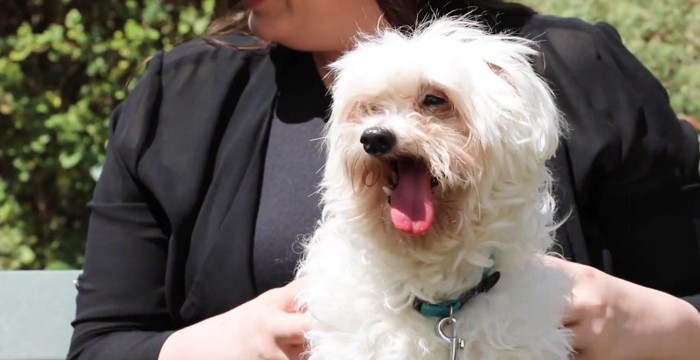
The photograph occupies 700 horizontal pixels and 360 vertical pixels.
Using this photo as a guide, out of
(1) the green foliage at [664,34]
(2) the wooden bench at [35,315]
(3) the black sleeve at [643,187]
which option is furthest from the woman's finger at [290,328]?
(1) the green foliage at [664,34]

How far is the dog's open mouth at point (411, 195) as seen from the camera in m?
1.87

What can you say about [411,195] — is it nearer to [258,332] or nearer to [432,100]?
[432,100]

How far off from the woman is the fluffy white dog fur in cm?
30

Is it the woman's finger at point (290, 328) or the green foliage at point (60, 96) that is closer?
the woman's finger at point (290, 328)

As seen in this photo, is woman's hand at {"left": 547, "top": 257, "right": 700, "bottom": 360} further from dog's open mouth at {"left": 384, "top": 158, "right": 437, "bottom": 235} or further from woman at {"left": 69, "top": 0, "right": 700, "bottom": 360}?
dog's open mouth at {"left": 384, "top": 158, "right": 437, "bottom": 235}

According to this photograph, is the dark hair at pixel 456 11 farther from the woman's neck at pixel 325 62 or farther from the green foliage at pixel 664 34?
the green foliage at pixel 664 34

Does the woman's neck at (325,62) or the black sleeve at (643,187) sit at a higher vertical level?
the woman's neck at (325,62)

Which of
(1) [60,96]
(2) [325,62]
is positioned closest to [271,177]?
(2) [325,62]

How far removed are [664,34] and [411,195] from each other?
2.12m

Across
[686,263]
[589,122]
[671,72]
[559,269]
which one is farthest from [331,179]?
[671,72]

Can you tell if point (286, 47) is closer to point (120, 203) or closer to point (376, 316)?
point (120, 203)

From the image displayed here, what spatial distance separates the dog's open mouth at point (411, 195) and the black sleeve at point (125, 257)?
2.40 feet

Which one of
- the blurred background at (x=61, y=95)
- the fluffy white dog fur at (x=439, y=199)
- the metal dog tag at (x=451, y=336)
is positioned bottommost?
the blurred background at (x=61, y=95)

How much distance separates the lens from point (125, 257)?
96.9 inches
